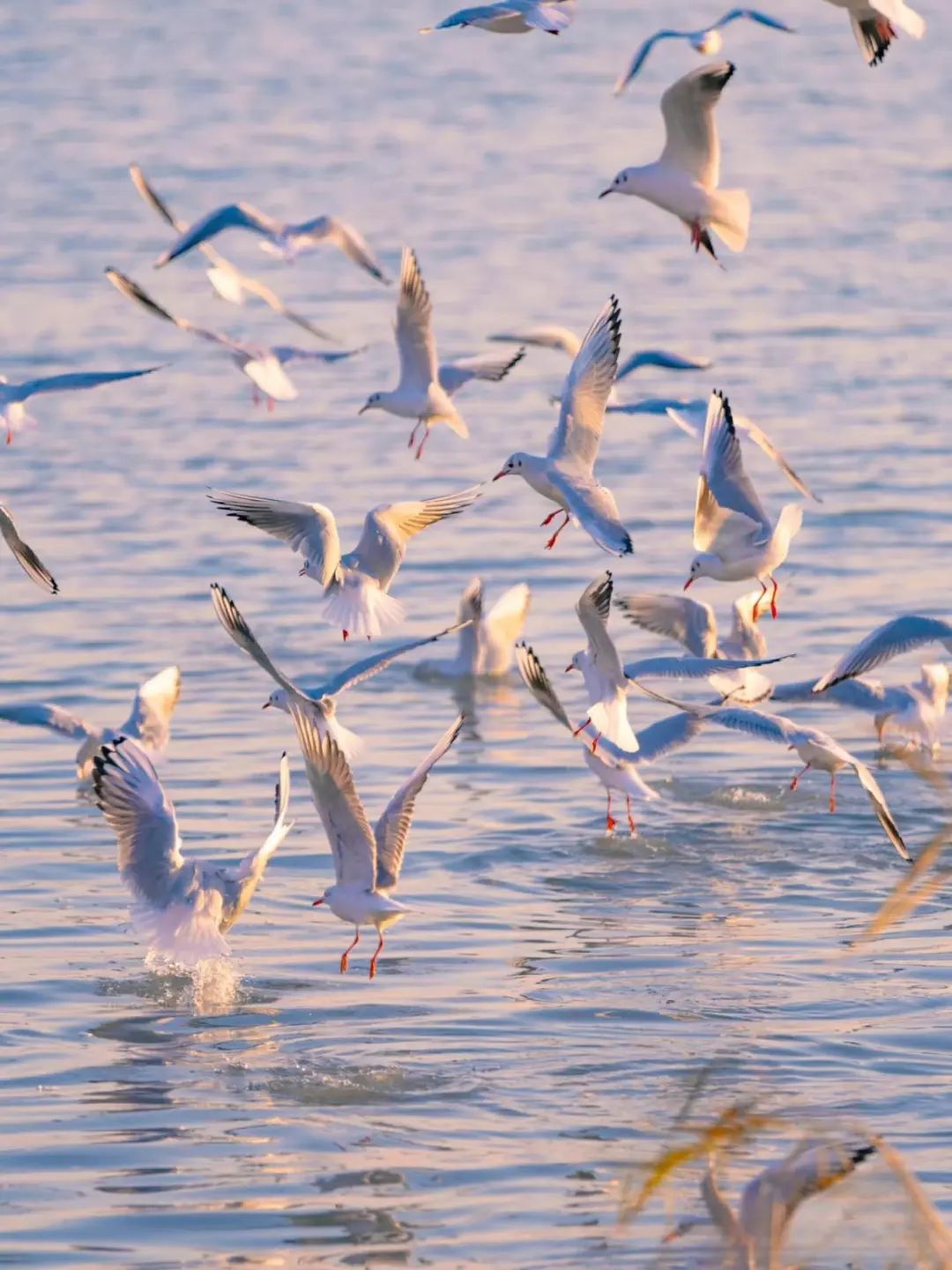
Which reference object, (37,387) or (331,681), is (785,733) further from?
(37,387)

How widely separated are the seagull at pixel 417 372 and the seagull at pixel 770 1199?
14.9 feet

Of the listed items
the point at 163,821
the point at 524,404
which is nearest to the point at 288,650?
the point at 163,821

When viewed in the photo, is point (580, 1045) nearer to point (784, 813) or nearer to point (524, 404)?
point (784, 813)

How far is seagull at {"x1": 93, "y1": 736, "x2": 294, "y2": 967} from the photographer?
8.95 metres

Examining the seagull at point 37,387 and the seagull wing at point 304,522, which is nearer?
the seagull wing at point 304,522

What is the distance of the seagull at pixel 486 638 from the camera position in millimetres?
13812

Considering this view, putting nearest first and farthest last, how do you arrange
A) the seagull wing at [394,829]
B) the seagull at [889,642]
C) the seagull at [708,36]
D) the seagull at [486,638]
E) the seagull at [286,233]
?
the seagull wing at [394,829]
the seagull at [708,36]
the seagull at [889,642]
the seagull at [286,233]
the seagull at [486,638]

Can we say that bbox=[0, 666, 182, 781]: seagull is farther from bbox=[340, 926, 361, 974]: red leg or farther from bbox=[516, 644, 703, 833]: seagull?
bbox=[340, 926, 361, 974]: red leg

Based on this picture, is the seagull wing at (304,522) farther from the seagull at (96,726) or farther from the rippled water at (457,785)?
the seagull at (96,726)

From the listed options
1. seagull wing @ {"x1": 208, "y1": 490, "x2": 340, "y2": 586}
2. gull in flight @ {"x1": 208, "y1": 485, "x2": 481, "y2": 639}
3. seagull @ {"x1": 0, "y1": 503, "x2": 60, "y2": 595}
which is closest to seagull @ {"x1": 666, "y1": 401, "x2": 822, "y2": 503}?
gull in flight @ {"x1": 208, "y1": 485, "x2": 481, "y2": 639}

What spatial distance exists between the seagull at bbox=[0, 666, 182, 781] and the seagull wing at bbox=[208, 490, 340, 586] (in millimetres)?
1707

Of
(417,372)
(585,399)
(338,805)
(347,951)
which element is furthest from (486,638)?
(338,805)

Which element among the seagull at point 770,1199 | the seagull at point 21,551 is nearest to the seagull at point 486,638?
the seagull at point 21,551

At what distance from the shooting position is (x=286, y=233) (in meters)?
13.7
